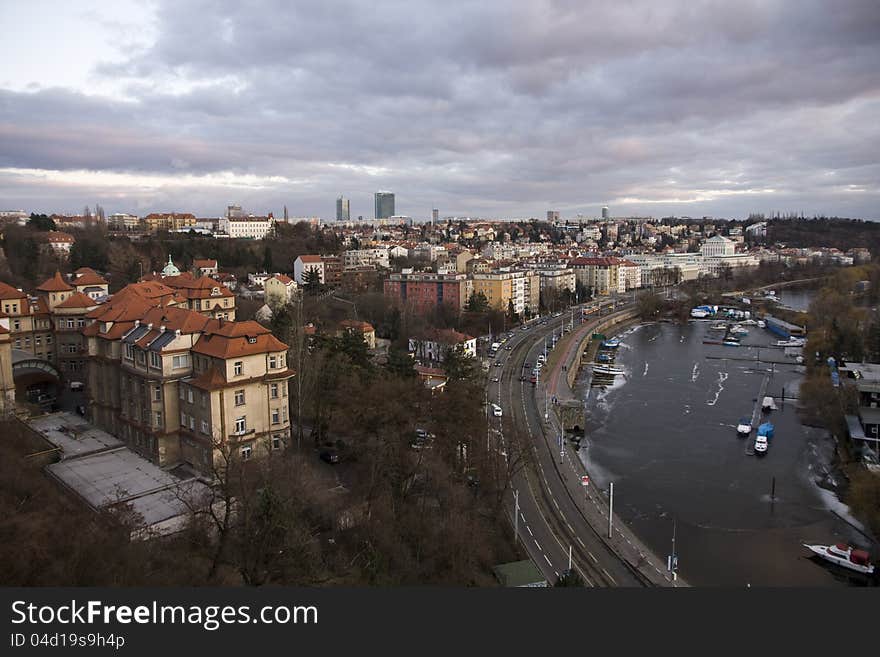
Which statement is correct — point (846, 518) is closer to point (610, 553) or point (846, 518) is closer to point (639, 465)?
point (639, 465)

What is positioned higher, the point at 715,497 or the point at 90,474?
the point at 90,474

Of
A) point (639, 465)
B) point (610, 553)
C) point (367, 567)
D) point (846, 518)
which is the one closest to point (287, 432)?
point (367, 567)

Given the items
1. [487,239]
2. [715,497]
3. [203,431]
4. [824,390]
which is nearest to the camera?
[203,431]

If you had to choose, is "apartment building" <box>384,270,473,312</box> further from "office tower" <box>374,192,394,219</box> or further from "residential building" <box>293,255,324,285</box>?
"office tower" <box>374,192,394,219</box>

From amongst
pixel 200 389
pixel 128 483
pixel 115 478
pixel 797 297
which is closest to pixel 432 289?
pixel 200 389

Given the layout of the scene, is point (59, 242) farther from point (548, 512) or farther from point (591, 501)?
point (591, 501)

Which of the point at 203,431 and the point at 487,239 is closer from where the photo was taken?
the point at 203,431

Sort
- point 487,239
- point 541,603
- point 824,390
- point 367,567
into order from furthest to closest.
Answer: point 487,239 → point 824,390 → point 367,567 → point 541,603
